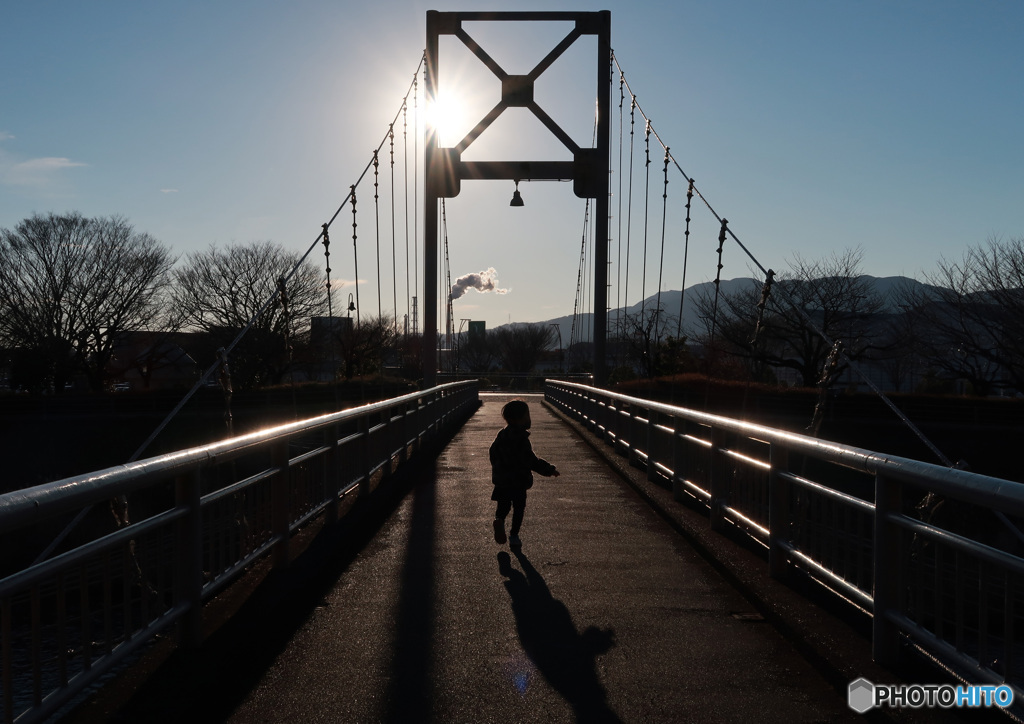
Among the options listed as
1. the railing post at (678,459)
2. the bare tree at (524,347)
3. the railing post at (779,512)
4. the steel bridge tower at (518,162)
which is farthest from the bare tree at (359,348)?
the railing post at (779,512)

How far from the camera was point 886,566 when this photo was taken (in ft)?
13.7

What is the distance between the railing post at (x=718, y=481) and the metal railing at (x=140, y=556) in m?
2.86

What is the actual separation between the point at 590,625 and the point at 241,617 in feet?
5.62

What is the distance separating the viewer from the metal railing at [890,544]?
3410 mm

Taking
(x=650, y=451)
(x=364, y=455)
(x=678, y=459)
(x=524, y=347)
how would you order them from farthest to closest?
1. (x=524, y=347)
2. (x=650, y=451)
3. (x=364, y=455)
4. (x=678, y=459)

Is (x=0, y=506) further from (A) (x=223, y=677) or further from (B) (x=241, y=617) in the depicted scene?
(B) (x=241, y=617)

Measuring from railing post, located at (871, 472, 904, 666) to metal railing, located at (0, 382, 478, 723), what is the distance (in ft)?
9.32

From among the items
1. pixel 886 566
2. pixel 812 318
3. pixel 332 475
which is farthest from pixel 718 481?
pixel 812 318

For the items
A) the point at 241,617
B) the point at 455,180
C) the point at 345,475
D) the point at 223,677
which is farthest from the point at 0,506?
the point at 455,180

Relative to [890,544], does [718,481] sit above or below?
below

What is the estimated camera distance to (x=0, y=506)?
281cm

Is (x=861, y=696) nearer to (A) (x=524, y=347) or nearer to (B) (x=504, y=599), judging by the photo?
(B) (x=504, y=599)

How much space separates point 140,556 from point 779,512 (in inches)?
137

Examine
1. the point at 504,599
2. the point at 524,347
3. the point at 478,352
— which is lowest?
the point at 504,599
